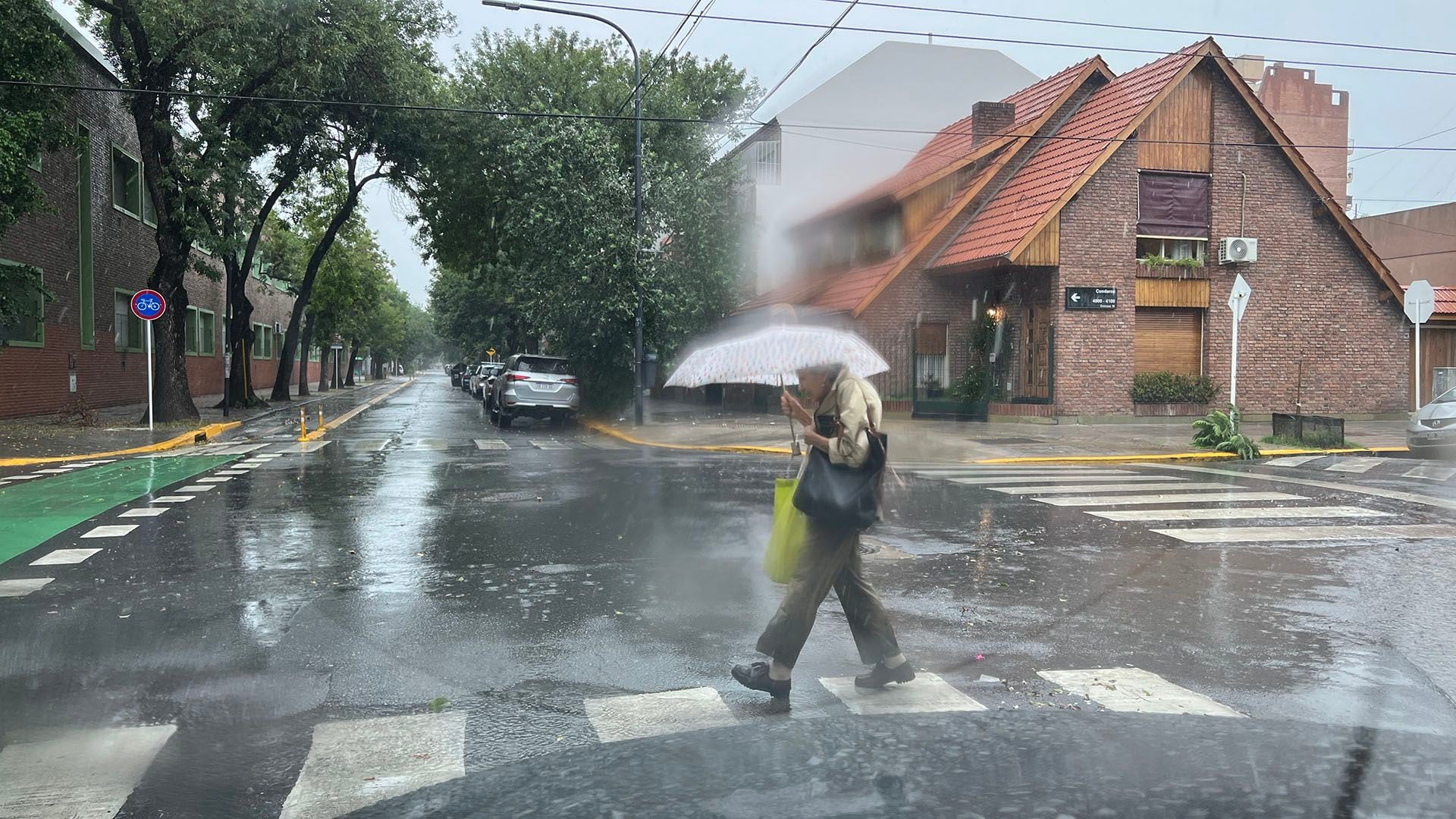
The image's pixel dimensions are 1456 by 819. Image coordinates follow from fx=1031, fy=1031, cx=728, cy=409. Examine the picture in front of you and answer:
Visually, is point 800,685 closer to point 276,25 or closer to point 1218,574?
point 1218,574

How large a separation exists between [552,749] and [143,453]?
15.8 metres

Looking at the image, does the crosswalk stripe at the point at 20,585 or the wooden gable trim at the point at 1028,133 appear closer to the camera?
the crosswalk stripe at the point at 20,585

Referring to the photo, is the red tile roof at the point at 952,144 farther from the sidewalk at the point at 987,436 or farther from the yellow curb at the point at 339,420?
the yellow curb at the point at 339,420

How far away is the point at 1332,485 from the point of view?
13.0m

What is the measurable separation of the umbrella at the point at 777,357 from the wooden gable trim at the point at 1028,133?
19.4m

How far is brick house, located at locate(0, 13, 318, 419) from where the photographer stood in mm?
23453

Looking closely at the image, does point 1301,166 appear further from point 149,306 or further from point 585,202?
point 149,306

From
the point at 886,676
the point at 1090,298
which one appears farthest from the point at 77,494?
the point at 1090,298

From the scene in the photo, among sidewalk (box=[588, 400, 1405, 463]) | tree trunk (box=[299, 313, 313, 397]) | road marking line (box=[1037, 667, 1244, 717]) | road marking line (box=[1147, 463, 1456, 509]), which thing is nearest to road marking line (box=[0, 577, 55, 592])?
road marking line (box=[1037, 667, 1244, 717])

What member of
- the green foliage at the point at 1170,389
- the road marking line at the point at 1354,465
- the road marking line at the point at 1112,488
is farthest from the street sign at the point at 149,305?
the road marking line at the point at 1354,465

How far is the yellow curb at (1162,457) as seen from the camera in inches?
631

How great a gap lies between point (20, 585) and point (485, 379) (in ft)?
109

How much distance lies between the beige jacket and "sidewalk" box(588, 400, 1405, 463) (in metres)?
11.3

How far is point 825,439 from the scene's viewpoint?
183 inches
